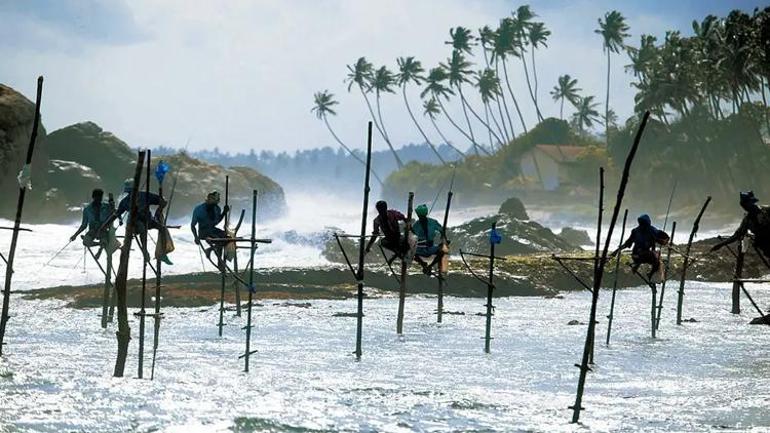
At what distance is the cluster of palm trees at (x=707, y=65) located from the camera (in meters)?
72.7

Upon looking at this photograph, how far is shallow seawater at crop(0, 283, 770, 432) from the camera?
12.6 m

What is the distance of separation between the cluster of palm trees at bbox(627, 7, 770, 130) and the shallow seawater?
49.9m

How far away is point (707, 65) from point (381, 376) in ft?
227

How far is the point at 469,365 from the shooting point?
1830 cm

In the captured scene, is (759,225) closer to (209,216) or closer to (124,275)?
(209,216)

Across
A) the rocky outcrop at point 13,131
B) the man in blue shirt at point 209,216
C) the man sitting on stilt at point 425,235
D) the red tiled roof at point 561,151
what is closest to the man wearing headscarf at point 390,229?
the man sitting on stilt at point 425,235

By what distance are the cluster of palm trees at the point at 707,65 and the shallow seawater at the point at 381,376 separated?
49.9 meters

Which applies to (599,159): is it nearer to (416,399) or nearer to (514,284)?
(514,284)

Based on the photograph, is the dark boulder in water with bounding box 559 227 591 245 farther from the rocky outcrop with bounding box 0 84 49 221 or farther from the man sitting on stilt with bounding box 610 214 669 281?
the man sitting on stilt with bounding box 610 214 669 281

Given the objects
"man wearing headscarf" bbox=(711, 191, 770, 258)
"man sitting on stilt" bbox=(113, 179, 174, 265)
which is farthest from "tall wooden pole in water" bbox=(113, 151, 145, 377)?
"man wearing headscarf" bbox=(711, 191, 770, 258)

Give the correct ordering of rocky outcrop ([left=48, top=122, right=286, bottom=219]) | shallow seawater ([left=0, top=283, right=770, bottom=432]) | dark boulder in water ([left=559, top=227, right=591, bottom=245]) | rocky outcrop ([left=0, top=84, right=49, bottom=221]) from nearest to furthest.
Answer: shallow seawater ([left=0, top=283, right=770, bottom=432]) → rocky outcrop ([left=0, top=84, right=49, bottom=221]) → dark boulder in water ([left=559, top=227, right=591, bottom=245]) → rocky outcrop ([left=48, top=122, right=286, bottom=219])

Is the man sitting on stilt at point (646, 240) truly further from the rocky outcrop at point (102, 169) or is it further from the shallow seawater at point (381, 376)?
the rocky outcrop at point (102, 169)

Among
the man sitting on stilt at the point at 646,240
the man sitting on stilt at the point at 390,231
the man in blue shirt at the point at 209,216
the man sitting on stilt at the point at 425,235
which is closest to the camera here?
the man sitting on stilt at the point at 646,240

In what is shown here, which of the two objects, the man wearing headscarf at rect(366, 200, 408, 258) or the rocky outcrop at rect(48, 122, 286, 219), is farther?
the rocky outcrop at rect(48, 122, 286, 219)
